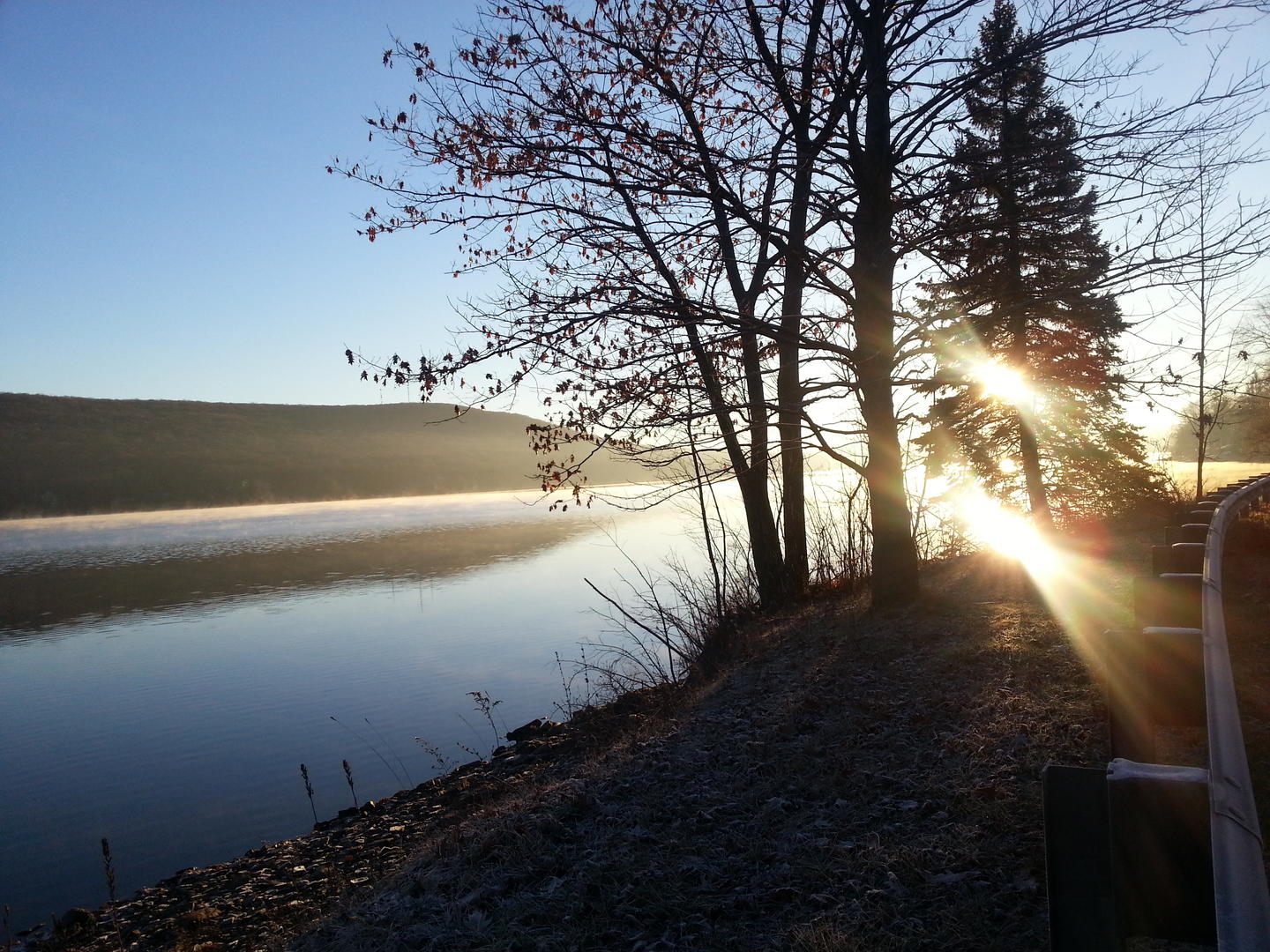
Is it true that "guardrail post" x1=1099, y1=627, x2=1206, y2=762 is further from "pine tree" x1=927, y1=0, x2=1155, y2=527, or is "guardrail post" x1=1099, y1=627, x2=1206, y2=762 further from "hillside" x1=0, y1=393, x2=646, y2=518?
"hillside" x1=0, y1=393, x2=646, y2=518

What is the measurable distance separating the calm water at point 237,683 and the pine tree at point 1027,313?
18.7 ft

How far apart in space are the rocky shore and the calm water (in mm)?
1758

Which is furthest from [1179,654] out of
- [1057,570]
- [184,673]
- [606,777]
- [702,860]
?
[184,673]

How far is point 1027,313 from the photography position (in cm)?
927

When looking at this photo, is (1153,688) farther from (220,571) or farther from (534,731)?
(220,571)

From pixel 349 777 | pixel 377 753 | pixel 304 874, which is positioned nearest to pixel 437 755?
pixel 377 753

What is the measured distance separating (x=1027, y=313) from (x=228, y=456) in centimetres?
10481

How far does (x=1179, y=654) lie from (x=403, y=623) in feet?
66.4

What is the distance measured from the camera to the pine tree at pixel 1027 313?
334 inches

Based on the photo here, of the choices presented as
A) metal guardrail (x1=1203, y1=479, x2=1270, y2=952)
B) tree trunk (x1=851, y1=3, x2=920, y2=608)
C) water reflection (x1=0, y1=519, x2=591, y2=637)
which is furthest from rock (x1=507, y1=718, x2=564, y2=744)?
water reflection (x1=0, y1=519, x2=591, y2=637)

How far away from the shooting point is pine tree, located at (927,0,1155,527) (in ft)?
27.8

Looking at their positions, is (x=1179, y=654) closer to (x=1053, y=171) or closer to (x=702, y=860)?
(x=702, y=860)

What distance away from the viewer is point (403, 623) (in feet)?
69.8

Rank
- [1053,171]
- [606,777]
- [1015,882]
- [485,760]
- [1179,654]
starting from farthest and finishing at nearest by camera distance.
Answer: [485,760], [1053,171], [606,777], [1015,882], [1179,654]
